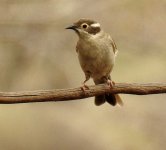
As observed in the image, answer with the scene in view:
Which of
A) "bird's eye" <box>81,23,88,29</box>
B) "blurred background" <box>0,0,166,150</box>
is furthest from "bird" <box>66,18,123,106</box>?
"blurred background" <box>0,0,166,150</box>

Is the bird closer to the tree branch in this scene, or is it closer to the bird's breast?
the bird's breast

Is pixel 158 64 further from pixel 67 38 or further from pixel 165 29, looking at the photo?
pixel 67 38

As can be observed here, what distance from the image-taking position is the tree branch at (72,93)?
5.86 m

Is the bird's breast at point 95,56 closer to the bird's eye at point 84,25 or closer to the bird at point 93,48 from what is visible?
the bird at point 93,48

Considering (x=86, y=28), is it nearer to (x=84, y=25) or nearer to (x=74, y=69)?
(x=84, y=25)

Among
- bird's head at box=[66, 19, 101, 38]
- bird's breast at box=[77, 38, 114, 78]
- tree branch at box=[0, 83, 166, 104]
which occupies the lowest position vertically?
tree branch at box=[0, 83, 166, 104]

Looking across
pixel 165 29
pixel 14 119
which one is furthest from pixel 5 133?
pixel 165 29

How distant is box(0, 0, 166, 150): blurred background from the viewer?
33.2 feet

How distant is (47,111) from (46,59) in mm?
977

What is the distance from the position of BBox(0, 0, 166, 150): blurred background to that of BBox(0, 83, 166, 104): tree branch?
3729mm

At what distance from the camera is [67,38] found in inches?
414

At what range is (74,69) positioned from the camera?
430 inches

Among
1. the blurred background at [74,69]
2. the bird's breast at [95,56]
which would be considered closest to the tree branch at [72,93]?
the bird's breast at [95,56]

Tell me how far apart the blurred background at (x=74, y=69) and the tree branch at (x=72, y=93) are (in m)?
3.73
